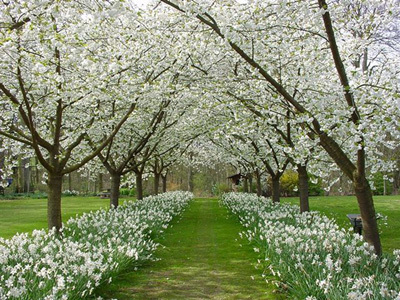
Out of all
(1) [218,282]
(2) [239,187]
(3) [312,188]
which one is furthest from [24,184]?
(1) [218,282]

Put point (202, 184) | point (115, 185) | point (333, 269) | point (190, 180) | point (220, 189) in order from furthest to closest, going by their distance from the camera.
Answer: point (202, 184)
point (190, 180)
point (220, 189)
point (115, 185)
point (333, 269)

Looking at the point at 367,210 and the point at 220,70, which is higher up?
the point at 220,70

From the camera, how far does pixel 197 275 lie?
6668 millimetres

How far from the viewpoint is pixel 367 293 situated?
356 centimetres

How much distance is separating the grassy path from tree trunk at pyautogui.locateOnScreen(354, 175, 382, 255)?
1.63m

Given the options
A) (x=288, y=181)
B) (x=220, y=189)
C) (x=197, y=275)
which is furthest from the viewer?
(x=220, y=189)

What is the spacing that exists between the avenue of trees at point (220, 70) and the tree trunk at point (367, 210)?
14 millimetres

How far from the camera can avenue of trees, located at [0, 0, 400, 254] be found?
17.3 feet

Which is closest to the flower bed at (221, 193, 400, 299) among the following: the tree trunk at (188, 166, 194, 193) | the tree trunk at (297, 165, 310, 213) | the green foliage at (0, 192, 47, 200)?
the tree trunk at (297, 165, 310, 213)

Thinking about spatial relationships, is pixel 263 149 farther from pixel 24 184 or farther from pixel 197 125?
pixel 24 184

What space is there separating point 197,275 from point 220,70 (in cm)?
640

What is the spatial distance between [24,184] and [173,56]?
31.4 m

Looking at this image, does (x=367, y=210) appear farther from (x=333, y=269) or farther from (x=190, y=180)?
(x=190, y=180)

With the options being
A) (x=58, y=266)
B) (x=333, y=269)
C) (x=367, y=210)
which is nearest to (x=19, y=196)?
(x=58, y=266)
